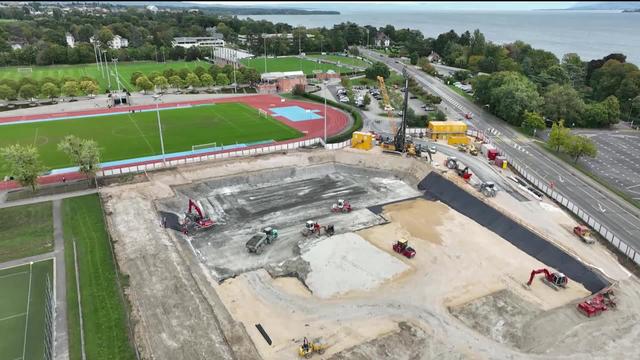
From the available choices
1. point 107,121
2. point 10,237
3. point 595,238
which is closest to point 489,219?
point 595,238

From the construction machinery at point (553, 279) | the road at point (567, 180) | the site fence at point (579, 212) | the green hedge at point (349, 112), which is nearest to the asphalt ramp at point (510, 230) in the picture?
the construction machinery at point (553, 279)

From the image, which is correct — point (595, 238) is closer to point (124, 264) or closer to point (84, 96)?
point (124, 264)

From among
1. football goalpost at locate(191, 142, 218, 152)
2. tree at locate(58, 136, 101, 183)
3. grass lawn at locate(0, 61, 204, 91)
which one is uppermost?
grass lawn at locate(0, 61, 204, 91)

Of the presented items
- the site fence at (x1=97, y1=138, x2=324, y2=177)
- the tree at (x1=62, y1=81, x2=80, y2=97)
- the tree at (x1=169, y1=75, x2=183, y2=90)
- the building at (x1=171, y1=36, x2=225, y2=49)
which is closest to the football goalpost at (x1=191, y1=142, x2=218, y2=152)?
the site fence at (x1=97, y1=138, x2=324, y2=177)

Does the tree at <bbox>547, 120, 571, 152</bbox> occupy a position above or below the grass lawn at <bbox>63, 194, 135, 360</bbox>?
above

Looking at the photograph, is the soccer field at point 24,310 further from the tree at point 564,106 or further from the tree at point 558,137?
the tree at point 564,106

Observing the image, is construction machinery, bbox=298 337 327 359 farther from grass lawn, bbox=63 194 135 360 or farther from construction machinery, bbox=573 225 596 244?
construction machinery, bbox=573 225 596 244
